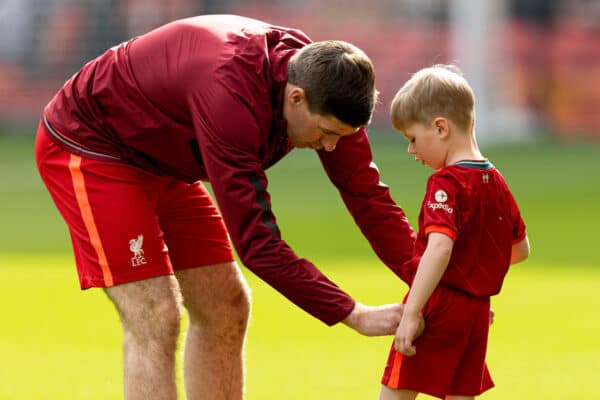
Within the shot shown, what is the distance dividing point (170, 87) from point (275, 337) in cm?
399

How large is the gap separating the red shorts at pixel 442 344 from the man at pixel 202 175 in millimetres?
179

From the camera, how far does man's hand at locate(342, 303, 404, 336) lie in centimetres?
552

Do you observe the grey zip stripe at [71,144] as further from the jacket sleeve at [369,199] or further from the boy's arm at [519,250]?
the boy's arm at [519,250]

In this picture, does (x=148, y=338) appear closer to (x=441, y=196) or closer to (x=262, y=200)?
(x=262, y=200)

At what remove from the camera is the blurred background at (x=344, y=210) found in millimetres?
8406

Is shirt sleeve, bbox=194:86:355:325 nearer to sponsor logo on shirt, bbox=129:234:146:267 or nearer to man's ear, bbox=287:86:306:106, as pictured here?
man's ear, bbox=287:86:306:106

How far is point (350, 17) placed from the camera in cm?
3102

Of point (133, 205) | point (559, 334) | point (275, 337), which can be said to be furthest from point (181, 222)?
point (559, 334)

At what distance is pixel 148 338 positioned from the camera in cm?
582

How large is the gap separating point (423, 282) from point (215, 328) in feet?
4.92

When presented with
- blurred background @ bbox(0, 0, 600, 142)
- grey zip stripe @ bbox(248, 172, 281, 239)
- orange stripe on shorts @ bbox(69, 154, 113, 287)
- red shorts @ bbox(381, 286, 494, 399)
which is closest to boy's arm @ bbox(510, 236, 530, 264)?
red shorts @ bbox(381, 286, 494, 399)

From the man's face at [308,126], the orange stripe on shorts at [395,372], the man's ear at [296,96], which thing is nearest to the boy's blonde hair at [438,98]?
the man's face at [308,126]

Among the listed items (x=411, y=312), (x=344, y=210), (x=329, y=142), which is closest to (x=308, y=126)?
(x=329, y=142)

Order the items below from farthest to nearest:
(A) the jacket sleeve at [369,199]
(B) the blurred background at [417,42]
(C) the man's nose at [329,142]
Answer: (B) the blurred background at [417,42]
(A) the jacket sleeve at [369,199]
(C) the man's nose at [329,142]
